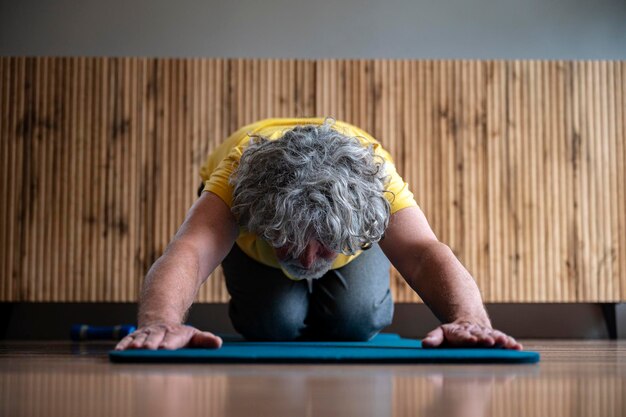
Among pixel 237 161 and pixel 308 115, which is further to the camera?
pixel 308 115

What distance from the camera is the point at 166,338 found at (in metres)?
1.50

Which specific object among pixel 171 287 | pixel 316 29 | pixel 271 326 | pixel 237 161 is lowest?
pixel 271 326

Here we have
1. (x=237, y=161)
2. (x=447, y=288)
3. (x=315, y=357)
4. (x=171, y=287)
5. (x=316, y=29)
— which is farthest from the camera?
(x=316, y=29)

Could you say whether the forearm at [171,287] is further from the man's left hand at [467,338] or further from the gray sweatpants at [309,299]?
the gray sweatpants at [309,299]

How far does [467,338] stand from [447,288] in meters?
0.23

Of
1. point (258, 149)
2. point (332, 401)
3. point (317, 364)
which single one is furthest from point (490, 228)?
point (332, 401)

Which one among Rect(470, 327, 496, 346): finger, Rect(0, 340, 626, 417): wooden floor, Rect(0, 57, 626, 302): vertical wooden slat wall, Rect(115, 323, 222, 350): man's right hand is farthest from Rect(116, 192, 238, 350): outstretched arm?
Rect(0, 57, 626, 302): vertical wooden slat wall

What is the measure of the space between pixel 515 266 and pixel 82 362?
2.55 metres

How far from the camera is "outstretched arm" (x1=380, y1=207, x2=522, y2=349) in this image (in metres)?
1.60

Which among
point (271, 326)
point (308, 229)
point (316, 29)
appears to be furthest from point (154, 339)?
point (316, 29)

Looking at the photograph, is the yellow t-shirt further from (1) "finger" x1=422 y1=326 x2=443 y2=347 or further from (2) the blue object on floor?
(2) the blue object on floor

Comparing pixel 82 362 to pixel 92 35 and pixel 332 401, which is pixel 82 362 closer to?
pixel 332 401

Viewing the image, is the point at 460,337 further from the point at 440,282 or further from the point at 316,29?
the point at 316,29

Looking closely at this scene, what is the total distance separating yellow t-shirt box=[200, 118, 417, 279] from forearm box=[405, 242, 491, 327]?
176mm
